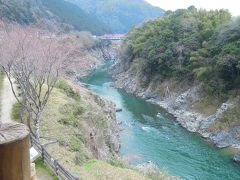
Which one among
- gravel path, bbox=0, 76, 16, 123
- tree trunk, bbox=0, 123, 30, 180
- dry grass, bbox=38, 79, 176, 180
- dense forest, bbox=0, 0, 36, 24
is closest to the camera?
tree trunk, bbox=0, 123, 30, 180

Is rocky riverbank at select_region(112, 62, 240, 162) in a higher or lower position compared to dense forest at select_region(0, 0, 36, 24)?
lower

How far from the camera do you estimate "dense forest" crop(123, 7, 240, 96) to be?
4116cm

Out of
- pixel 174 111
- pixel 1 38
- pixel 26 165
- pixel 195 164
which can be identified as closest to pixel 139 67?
pixel 174 111

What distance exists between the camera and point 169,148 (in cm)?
3167

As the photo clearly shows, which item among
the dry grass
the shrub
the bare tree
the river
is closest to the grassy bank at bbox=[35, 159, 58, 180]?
the dry grass

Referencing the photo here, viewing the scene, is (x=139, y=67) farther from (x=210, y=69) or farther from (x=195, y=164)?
(x=195, y=164)

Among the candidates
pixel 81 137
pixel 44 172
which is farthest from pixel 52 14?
pixel 44 172

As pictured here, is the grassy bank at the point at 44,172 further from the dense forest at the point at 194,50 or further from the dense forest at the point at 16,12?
the dense forest at the point at 16,12

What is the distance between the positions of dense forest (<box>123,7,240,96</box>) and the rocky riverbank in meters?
1.79

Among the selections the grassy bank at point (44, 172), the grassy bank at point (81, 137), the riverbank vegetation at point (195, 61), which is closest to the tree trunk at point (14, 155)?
the grassy bank at point (44, 172)

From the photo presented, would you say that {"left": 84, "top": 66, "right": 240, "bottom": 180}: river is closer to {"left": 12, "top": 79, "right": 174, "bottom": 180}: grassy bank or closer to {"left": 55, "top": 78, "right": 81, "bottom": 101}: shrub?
{"left": 12, "top": 79, "right": 174, "bottom": 180}: grassy bank

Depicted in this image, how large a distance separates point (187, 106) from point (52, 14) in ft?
290

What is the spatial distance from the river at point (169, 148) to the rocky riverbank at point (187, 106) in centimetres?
120

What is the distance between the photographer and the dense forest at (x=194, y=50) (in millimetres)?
41156
